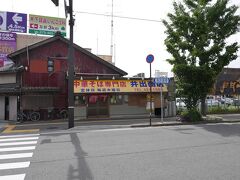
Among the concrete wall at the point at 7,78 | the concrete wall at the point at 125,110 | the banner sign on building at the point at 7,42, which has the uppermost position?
the banner sign on building at the point at 7,42

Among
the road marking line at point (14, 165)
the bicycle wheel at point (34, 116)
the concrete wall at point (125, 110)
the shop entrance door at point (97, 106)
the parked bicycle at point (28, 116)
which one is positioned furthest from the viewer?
the concrete wall at point (125, 110)

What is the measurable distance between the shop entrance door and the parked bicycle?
13.3ft

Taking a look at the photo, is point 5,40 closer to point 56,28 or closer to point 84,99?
point 56,28

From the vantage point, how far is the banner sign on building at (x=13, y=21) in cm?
3692

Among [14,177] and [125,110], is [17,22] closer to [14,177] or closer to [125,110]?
[125,110]

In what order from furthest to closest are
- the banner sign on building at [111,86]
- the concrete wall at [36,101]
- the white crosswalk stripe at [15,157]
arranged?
the concrete wall at [36,101] < the banner sign on building at [111,86] < the white crosswalk stripe at [15,157]

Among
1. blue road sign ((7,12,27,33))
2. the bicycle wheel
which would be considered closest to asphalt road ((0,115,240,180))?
the bicycle wheel

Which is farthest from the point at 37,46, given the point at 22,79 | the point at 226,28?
the point at 226,28

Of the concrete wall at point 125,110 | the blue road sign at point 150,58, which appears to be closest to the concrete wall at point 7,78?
the concrete wall at point 125,110

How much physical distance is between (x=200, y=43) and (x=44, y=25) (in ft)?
81.3

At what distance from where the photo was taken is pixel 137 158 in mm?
8297

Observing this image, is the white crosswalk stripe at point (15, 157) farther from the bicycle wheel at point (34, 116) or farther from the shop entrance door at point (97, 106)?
the shop entrance door at point (97, 106)

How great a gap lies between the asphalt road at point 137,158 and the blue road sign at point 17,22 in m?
28.9

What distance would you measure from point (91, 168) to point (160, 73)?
42.1ft
